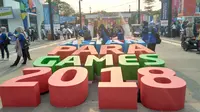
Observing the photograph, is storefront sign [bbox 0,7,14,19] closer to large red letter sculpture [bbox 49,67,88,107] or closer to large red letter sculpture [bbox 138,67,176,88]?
large red letter sculpture [bbox 49,67,88,107]

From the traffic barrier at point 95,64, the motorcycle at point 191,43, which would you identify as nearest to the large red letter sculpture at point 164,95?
the traffic barrier at point 95,64

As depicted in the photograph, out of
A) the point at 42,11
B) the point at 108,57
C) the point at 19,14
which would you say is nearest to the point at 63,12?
the point at 42,11

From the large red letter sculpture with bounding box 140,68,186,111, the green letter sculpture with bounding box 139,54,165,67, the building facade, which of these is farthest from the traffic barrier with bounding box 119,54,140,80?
the building facade

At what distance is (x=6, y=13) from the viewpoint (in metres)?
21.9

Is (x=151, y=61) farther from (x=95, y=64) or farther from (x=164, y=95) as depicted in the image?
(x=164, y=95)

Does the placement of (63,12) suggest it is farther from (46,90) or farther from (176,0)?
(46,90)

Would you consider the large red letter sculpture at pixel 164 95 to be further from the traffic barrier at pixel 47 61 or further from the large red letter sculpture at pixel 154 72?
the traffic barrier at pixel 47 61

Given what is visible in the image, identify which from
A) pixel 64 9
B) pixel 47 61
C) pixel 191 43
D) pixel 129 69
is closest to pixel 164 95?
pixel 129 69

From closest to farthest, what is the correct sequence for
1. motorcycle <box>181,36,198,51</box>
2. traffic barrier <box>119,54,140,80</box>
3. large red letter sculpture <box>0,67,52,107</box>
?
1. large red letter sculpture <box>0,67,52,107</box>
2. traffic barrier <box>119,54,140,80</box>
3. motorcycle <box>181,36,198,51</box>

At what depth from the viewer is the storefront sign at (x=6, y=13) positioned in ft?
70.9

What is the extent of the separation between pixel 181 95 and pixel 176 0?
26027mm

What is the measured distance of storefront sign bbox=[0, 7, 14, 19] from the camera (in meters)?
21.6

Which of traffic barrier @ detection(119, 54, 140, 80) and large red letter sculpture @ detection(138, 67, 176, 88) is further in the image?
traffic barrier @ detection(119, 54, 140, 80)

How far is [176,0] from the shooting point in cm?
2677
